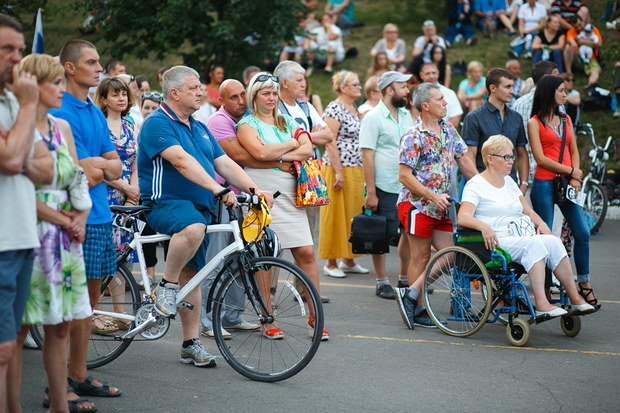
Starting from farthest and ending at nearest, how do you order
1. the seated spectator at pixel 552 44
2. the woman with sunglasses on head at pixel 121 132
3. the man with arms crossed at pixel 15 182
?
the seated spectator at pixel 552 44
the woman with sunglasses on head at pixel 121 132
the man with arms crossed at pixel 15 182

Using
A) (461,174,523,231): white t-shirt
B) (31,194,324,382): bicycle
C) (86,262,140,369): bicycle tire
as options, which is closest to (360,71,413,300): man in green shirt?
(461,174,523,231): white t-shirt

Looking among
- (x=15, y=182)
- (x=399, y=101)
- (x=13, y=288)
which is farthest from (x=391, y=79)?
(x=13, y=288)

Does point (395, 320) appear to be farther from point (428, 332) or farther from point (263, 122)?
point (263, 122)

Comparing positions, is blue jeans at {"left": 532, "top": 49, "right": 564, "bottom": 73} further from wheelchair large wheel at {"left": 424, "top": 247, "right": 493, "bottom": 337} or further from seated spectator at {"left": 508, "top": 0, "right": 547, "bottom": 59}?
wheelchair large wheel at {"left": 424, "top": 247, "right": 493, "bottom": 337}

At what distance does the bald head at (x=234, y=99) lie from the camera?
756cm

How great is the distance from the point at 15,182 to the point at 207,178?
181cm

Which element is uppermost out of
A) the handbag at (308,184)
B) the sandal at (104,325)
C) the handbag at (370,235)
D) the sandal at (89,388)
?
the handbag at (308,184)

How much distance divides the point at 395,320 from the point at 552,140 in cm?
225

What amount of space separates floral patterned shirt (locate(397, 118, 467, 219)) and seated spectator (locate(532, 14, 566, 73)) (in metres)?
11.4

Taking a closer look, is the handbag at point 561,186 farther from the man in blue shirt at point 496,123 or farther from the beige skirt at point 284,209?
the beige skirt at point 284,209

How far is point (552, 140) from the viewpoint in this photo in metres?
8.62

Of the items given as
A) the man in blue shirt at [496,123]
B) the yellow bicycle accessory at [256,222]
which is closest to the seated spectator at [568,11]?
the man in blue shirt at [496,123]

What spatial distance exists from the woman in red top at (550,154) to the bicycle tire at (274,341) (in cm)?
293

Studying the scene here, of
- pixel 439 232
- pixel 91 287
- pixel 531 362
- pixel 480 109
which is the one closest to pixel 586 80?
pixel 480 109
